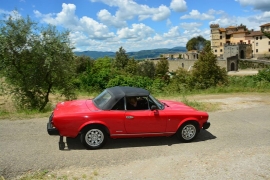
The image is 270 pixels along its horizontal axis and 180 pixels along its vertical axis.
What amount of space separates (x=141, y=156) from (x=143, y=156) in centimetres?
5

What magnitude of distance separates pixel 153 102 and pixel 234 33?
10599 cm

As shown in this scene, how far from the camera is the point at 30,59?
12039mm

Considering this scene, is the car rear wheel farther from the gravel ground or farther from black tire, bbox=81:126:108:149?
black tire, bbox=81:126:108:149

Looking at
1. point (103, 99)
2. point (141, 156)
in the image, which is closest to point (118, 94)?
point (103, 99)

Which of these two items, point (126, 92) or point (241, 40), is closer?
point (126, 92)

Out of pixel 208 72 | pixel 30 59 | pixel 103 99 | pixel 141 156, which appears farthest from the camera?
pixel 208 72

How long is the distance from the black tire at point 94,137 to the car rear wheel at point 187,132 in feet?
6.48

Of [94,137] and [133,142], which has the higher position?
[94,137]

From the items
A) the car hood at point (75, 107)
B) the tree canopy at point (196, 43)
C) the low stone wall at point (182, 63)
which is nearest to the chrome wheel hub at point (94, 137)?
the car hood at point (75, 107)

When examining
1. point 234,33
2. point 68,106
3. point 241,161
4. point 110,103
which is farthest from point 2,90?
point 234,33

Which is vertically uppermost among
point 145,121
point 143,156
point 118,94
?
point 118,94

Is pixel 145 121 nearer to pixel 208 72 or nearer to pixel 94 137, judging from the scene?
pixel 94 137

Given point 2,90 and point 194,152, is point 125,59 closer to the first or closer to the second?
point 2,90

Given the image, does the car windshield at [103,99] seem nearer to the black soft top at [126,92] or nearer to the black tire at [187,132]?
the black soft top at [126,92]
